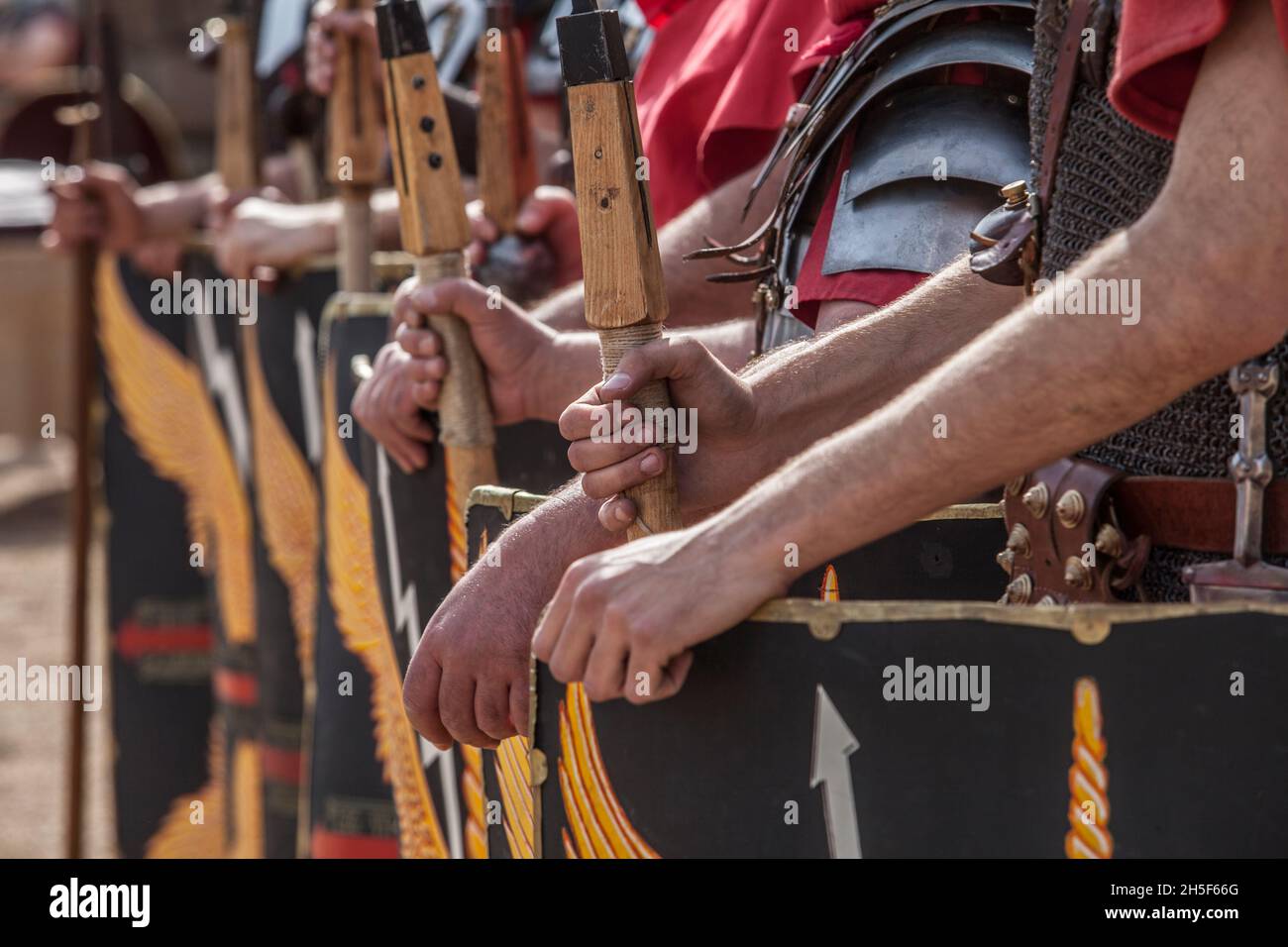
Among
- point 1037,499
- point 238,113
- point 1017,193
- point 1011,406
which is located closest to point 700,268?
point 1017,193

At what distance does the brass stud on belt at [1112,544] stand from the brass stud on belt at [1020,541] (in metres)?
0.09

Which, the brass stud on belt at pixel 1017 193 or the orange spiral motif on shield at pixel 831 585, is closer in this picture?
the brass stud on belt at pixel 1017 193

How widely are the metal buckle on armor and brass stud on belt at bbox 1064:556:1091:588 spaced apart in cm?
11

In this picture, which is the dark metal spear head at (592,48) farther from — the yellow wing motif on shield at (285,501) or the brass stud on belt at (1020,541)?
the yellow wing motif on shield at (285,501)

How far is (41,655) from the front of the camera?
6.39 m

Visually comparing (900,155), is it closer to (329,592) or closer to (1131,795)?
(1131,795)

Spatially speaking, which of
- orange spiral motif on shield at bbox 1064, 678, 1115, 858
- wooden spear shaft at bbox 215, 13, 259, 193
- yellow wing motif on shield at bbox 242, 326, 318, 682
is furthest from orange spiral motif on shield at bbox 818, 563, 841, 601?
wooden spear shaft at bbox 215, 13, 259, 193

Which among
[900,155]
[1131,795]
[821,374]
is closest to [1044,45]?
[900,155]

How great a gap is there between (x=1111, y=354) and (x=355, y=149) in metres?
1.86

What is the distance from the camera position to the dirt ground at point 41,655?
4.84 meters

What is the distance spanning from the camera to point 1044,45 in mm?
1653

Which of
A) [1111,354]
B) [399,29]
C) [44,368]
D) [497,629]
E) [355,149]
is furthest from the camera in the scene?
[44,368]

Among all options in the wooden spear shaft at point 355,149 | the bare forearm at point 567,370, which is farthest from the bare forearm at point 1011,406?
the wooden spear shaft at point 355,149

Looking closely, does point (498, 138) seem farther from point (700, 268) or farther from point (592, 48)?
point (592, 48)
